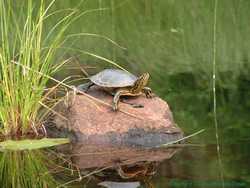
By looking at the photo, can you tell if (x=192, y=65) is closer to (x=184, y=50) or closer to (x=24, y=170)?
(x=184, y=50)

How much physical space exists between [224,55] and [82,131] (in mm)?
3532

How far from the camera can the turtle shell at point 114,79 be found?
216 inches

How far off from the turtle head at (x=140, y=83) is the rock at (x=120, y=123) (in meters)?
0.10

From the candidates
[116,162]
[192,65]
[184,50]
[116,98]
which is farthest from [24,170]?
[184,50]

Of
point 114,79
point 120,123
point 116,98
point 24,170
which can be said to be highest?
point 114,79

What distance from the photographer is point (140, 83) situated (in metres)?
5.50

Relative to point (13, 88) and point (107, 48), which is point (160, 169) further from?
point (107, 48)

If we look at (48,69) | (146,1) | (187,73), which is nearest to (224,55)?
(187,73)

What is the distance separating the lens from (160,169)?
4711mm

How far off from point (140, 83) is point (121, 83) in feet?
0.40

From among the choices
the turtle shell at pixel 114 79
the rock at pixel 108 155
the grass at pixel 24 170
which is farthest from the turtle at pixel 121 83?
the grass at pixel 24 170

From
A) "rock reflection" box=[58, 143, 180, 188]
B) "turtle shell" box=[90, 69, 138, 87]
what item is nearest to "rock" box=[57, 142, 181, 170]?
"rock reflection" box=[58, 143, 180, 188]

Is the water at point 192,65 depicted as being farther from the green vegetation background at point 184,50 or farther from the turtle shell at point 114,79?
the turtle shell at point 114,79

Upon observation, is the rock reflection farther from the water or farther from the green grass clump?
the green grass clump
